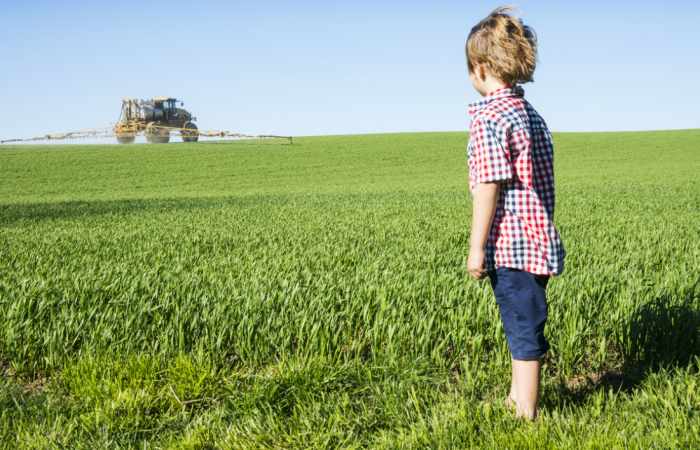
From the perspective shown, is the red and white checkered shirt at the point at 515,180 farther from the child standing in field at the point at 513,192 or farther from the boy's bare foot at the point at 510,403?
the boy's bare foot at the point at 510,403

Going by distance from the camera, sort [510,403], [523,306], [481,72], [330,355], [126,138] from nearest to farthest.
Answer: [523,306]
[481,72]
[510,403]
[330,355]
[126,138]

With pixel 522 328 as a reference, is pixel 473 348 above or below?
below

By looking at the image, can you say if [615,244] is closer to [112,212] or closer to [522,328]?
[522,328]

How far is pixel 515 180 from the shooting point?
2590 millimetres

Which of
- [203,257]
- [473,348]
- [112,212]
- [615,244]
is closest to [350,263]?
[203,257]

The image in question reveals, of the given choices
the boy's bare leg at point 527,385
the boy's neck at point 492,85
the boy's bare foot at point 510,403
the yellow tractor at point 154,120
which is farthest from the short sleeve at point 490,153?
the yellow tractor at point 154,120

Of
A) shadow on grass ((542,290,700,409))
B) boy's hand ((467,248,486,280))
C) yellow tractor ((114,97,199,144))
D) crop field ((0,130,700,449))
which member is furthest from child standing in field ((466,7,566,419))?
yellow tractor ((114,97,199,144))

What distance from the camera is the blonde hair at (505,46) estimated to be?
8.45 ft

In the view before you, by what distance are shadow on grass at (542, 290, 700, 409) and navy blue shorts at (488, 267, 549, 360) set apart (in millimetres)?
686

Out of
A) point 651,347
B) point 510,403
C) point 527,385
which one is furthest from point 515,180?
point 651,347

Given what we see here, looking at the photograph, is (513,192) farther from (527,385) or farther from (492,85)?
(527,385)

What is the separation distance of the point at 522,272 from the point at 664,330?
166 centimetres

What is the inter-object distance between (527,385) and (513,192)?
33.5 inches

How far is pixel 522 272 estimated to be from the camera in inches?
102
